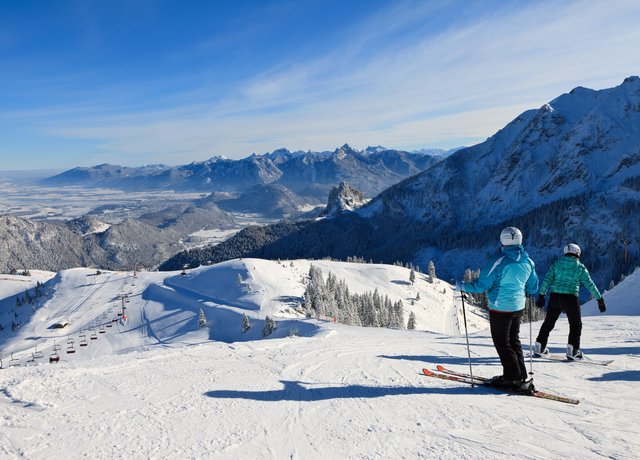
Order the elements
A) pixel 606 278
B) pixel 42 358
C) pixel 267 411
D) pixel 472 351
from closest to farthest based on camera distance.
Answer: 1. pixel 267 411
2. pixel 472 351
3. pixel 42 358
4. pixel 606 278

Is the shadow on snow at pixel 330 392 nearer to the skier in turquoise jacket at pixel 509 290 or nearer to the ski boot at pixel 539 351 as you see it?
the skier in turquoise jacket at pixel 509 290

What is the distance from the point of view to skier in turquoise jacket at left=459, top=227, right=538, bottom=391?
8.95 metres

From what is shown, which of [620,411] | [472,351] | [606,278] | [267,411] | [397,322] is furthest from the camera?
[606,278]

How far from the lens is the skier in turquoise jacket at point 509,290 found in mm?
8953

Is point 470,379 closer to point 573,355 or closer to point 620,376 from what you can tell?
point 620,376

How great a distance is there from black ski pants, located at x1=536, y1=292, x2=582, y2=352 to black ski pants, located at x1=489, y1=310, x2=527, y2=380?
3817mm

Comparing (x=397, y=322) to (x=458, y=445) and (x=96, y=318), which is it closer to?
(x=96, y=318)

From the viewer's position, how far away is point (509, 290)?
8.97 meters

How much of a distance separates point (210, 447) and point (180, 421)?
1441 mm

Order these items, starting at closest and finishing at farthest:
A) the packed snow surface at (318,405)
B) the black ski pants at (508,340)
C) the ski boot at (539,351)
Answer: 1. the packed snow surface at (318,405)
2. the black ski pants at (508,340)
3. the ski boot at (539,351)

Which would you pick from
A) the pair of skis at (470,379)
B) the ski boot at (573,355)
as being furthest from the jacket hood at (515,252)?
the ski boot at (573,355)

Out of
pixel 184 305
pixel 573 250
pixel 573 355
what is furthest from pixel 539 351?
pixel 184 305

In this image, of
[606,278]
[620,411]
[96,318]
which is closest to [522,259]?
[620,411]

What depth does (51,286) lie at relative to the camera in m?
126
